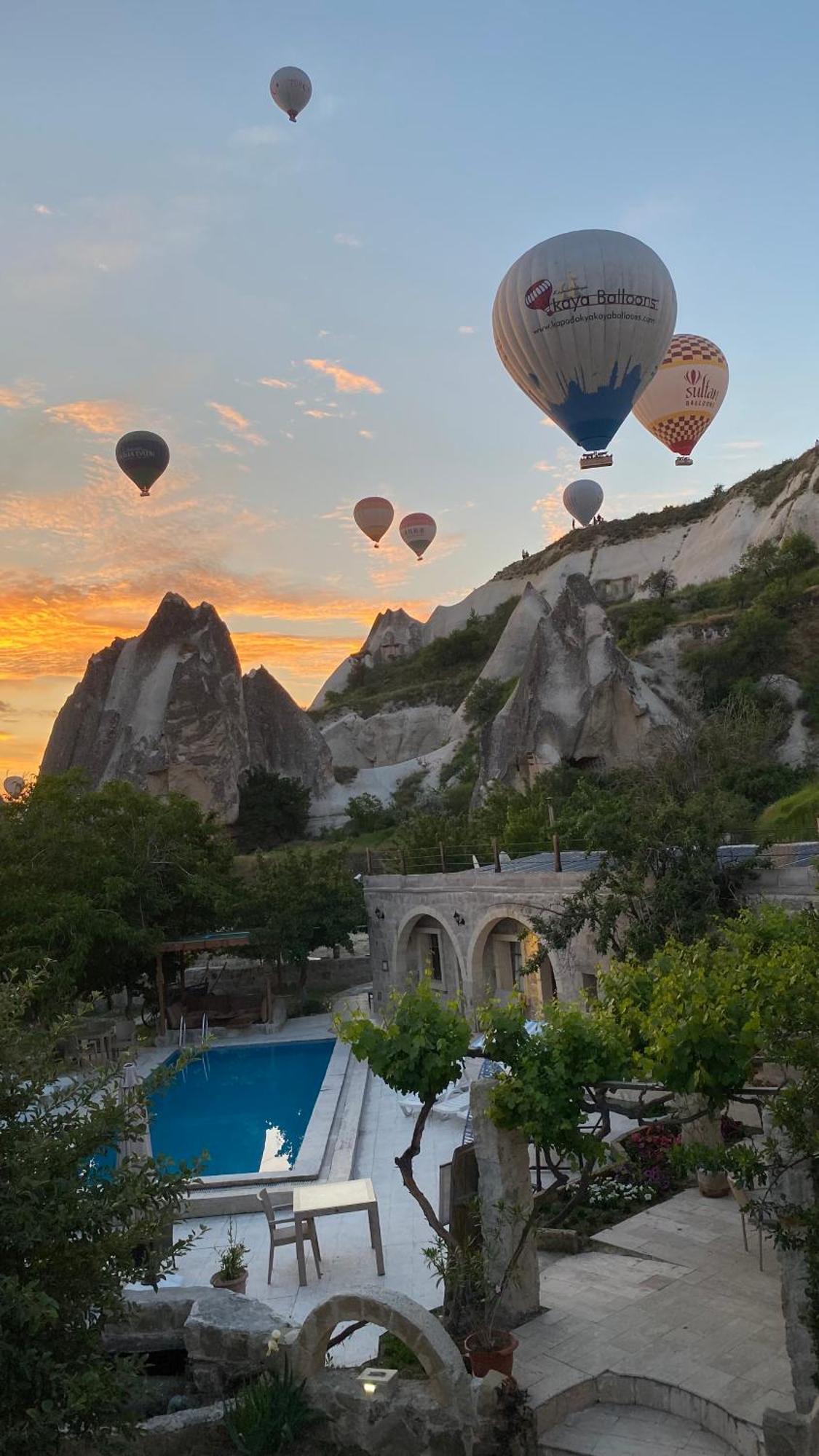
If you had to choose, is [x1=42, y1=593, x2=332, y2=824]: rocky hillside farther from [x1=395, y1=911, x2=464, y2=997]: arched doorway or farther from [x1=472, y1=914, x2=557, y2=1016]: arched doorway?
[x1=472, y1=914, x2=557, y2=1016]: arched doorway

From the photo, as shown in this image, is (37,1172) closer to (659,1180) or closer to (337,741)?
(659,1180)

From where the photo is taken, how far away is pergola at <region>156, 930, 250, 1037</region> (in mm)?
22141

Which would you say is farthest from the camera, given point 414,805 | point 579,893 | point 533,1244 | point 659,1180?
point 414,805

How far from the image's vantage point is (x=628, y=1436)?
19.6ft

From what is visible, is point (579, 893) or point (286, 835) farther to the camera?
point (286, 835)

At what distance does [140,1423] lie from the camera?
520 centimetres

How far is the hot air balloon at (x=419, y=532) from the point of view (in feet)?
201

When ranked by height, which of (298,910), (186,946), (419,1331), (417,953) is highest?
(298,910)

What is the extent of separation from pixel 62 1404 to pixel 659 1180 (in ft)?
23.0

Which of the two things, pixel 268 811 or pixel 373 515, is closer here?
pixel 268 811

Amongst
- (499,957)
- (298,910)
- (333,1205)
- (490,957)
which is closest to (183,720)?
(298,910)

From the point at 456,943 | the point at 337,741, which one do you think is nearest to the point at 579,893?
the point at 456,943

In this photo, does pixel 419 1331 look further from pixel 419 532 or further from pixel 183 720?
pixel 419 532

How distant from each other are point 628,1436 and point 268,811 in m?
36.9
